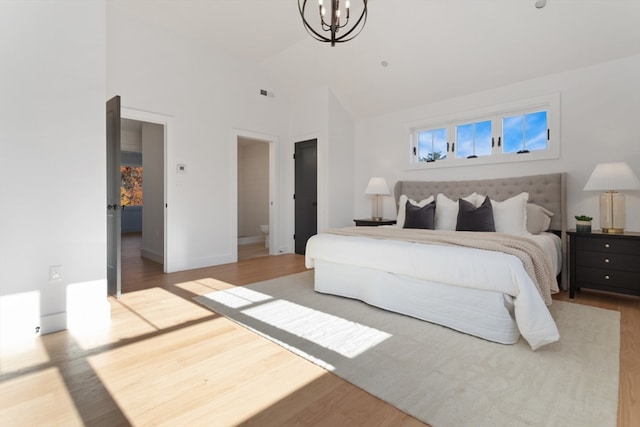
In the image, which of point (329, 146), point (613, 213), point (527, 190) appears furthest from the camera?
point (329, 146)

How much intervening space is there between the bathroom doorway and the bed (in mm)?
4338

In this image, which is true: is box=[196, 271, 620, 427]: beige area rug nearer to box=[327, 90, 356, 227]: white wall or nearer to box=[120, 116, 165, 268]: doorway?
box=[327, 90, 356, 227]: white wall

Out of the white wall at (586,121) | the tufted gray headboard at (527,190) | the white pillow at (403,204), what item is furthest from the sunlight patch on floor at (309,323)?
the white wall at (586,121)

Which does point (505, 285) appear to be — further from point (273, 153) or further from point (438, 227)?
point (273, 153)

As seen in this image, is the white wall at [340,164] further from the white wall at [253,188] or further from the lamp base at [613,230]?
the lamp base at [613,230]

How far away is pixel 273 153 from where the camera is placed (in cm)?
583

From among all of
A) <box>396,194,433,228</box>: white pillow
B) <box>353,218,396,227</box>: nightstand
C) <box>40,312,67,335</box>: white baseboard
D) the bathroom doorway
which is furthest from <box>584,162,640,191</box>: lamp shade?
the bathroom doorway

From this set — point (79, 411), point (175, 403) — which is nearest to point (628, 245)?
point (175, 403)

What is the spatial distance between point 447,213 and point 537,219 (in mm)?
981

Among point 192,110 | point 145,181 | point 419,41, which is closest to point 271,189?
point 192,110

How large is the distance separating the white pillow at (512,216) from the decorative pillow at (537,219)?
0.14m

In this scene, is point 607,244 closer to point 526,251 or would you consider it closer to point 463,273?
point 526,251

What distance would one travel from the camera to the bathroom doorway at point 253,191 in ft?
24.6

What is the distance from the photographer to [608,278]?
3027 millimetres
